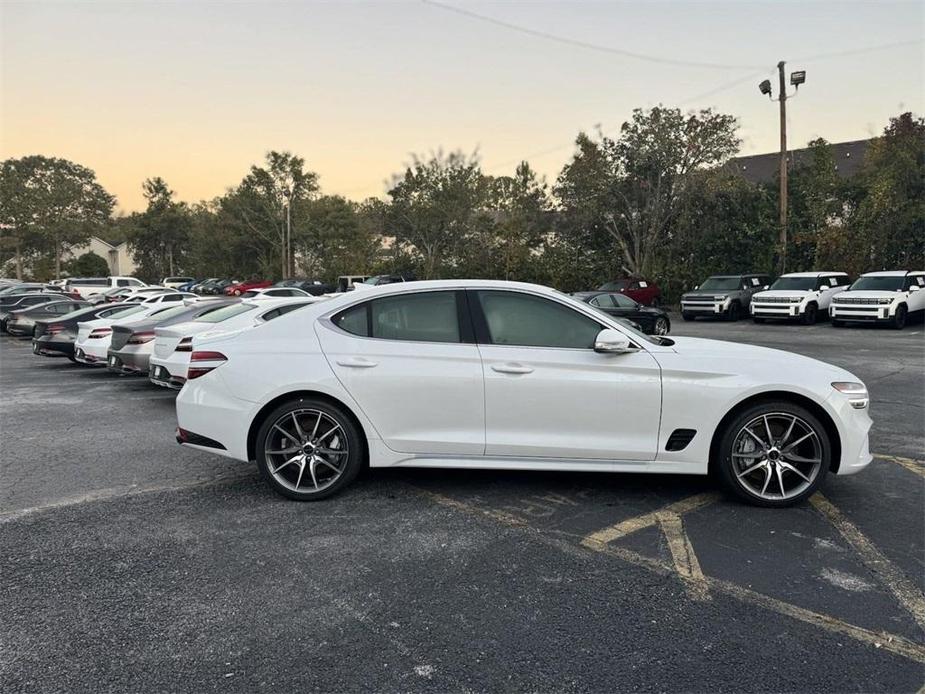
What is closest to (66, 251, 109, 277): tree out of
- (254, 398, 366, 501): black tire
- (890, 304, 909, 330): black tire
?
(890, 304, 909, 330): black tire

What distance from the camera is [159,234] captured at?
7100cm

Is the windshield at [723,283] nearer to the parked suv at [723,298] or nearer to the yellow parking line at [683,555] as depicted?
the parked suv at [723,298]

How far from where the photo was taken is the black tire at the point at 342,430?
4.61m

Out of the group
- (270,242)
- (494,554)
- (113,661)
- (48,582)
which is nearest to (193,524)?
(48,582)

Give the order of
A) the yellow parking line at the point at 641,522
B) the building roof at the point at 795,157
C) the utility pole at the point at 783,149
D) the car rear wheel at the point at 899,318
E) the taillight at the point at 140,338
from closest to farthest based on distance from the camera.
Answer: the yellow parking line at the point at 641,522 → the taillight at the point at 140,338 → the car rear wheel at the point at 899,318 → the utility pole at the point at 783,149 → the building roof at the point at 795,157

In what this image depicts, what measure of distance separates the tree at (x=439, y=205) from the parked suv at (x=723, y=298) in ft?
58.9

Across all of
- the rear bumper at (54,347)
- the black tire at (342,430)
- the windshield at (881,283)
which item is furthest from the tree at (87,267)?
the black tire at (342,430)

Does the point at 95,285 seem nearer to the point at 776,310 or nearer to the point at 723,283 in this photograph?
the point at 723,283

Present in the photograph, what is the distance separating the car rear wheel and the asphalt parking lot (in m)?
15.9

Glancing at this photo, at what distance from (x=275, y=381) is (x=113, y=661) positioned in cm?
213

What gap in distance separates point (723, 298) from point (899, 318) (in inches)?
224

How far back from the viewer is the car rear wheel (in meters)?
18.9

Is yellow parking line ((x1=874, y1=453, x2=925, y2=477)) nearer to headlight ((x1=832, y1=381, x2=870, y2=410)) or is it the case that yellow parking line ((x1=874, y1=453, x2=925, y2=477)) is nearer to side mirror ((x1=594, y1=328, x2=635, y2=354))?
headlight ((x1=832, y1=381, x2=870, y2=410))

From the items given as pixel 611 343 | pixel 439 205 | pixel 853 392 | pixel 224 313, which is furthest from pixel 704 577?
pixel 439 205
